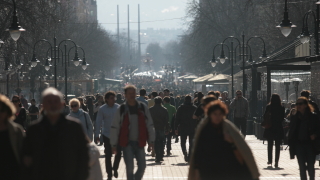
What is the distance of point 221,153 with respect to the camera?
22.4ft

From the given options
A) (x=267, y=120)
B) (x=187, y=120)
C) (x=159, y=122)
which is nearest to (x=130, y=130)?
(x=267, y=120)

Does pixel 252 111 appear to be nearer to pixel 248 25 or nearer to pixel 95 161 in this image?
pixel 95 161

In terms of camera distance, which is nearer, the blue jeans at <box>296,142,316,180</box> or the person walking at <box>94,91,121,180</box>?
the blue jeans at <box>296,142,316,180</box>

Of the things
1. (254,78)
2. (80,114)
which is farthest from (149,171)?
(254,78)

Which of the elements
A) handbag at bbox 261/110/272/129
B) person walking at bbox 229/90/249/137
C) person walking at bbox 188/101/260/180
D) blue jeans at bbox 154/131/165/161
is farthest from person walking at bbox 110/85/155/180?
person walking at bbox 229/90/249/137

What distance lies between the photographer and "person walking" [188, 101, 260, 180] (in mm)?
6832

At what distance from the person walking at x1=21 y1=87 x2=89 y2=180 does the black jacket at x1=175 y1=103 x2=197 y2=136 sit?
965cm

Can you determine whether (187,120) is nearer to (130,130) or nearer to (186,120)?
(186,120)

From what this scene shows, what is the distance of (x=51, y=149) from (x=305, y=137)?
582 centimetres

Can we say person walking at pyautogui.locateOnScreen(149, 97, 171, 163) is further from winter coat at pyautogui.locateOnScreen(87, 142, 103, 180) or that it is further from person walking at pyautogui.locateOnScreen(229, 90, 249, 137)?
winter coat at pyautogui.locateOnScreen(87, 142, 103, 180)

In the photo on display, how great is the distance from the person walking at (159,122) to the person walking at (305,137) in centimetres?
519

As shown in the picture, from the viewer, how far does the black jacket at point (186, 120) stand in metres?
15.6

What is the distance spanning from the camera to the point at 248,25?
6162 cm

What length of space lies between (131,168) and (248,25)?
52454 mm
